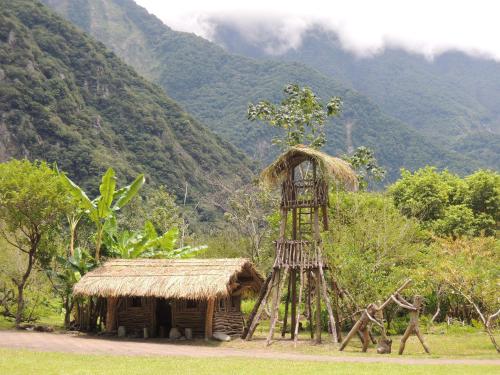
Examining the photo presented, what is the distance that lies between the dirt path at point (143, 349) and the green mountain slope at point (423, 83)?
96.0 meters

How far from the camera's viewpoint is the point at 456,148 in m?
109

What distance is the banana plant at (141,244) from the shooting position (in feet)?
83.8

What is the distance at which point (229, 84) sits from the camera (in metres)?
124

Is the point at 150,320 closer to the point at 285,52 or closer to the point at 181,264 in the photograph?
the point at 181,264

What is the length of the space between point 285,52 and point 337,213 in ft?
508

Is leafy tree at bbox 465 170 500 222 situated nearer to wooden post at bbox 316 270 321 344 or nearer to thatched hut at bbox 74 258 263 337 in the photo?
thatched hut at bbox 74 258 263 337

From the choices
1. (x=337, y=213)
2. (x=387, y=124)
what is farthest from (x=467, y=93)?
(x=337, y=213)

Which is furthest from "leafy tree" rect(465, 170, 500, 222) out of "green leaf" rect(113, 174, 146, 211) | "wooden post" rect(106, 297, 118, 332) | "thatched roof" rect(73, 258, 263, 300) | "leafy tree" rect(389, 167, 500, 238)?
"wooden post" rect(106, 297, 118, 332)

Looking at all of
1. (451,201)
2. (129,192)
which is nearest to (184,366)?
(129,192)

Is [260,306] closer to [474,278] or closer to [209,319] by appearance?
[209,319]

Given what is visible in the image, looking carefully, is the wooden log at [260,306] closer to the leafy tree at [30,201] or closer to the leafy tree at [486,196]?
the leafy tree at [30,201]

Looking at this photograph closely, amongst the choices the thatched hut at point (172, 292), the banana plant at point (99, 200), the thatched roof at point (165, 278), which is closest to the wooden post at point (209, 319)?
the thatched hut at point (172, 292)

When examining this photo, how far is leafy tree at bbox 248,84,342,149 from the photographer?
113 feet

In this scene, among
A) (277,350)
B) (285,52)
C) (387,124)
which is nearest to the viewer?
(277,350)
